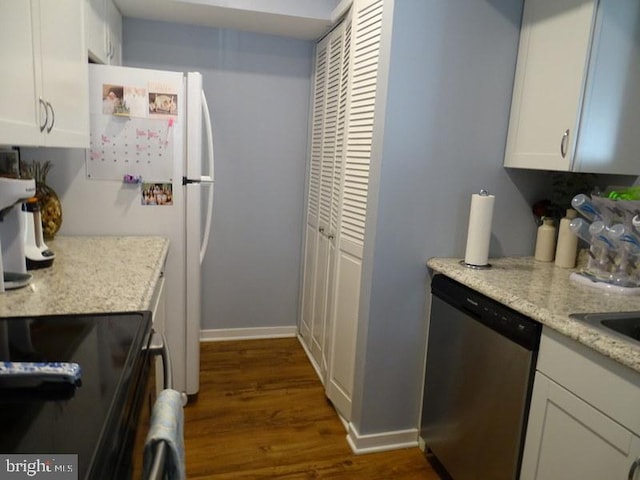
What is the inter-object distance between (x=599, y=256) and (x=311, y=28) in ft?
6.87

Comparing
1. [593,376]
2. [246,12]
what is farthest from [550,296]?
[246,12]

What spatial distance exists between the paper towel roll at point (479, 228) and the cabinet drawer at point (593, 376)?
55 centimetres

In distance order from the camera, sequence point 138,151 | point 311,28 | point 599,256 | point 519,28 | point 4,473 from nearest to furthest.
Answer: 1. point 4,473
2. point 599,256
3. point 519,28
4. point 138,151
5. point 311,28

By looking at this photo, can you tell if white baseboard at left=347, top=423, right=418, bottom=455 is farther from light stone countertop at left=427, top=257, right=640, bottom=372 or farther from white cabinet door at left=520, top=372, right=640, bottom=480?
light stone countertop at left=427, top=257, right=640, bottom=372

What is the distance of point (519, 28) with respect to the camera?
77.0 inches

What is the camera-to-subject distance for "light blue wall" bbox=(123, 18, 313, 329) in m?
2.91

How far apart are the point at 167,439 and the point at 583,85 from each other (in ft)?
5.93

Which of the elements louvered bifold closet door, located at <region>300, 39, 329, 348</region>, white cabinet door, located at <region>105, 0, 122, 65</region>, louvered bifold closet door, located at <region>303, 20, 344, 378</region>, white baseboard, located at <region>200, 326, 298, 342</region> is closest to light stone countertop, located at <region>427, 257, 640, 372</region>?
louvered bifold closet door, located at <region>303, 20, 344, 378</region>

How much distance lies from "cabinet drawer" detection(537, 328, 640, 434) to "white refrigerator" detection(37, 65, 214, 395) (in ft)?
5.52

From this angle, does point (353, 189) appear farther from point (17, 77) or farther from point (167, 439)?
point (167, 439)

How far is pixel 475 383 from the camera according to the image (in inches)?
67.1

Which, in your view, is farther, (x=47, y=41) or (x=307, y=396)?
(x=307, y=396)

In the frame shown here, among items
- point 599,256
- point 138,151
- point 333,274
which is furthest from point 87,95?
point 599,256

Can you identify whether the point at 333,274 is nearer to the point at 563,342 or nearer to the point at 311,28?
the point at 563,342
